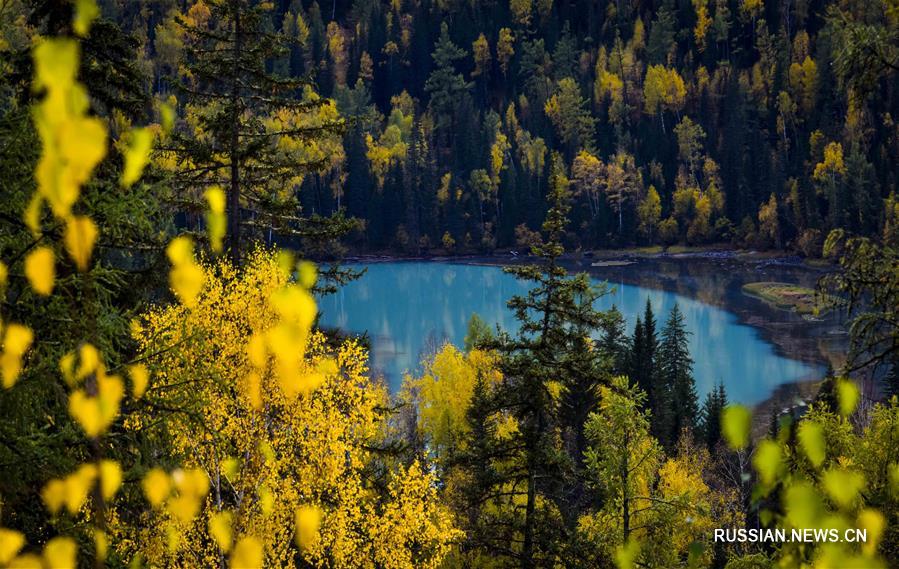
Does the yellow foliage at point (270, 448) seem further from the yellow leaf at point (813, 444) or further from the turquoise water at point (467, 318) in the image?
the turquoise water at point (467, 318)

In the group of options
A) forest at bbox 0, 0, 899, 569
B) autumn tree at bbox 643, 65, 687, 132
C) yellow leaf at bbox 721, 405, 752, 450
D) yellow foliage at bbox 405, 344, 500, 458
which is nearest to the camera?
yellow leaf at bbox 721, 405, 752, 450

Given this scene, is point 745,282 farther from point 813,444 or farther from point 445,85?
point 813,444

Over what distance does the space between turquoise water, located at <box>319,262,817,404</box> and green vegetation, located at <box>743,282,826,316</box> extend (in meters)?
5.42

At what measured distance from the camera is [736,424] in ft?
5.12

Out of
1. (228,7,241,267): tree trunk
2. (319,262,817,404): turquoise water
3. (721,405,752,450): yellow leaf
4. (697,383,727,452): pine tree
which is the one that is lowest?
(697,383,727,452): pine tree

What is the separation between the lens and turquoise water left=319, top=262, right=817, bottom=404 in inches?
1795

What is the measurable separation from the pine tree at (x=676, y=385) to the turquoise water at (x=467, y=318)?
7.19 feet

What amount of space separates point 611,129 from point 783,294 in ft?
172

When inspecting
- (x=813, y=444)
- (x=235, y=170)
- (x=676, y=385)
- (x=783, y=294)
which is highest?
(x=235, y=170)

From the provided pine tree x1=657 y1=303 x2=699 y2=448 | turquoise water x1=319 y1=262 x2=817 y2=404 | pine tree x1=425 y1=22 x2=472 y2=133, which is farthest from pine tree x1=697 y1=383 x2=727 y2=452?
pine tree x1=425 y1=22 x2=472 y2=133

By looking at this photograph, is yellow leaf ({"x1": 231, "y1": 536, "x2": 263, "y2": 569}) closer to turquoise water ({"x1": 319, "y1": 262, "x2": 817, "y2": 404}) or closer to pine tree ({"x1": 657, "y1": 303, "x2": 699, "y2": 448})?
pine tree ({"x1": 657, "y1": 303, "x2": 699, "y2": 448})

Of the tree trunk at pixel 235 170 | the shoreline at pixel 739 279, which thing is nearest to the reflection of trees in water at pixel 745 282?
the shoreline at pixel 739 279

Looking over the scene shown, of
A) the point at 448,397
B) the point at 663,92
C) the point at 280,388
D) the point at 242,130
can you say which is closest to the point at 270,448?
the point at 280,388

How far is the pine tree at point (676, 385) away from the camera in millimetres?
32844
